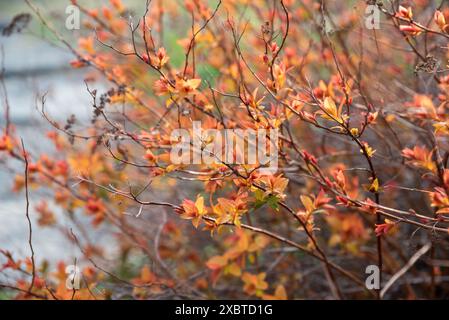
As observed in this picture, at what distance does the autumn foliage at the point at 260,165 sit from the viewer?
182 cm

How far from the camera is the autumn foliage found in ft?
5.98

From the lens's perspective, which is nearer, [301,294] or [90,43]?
[90,43]

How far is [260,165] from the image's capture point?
1.70m

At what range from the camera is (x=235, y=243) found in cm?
256

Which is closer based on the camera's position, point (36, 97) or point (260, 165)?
point (260, 165)

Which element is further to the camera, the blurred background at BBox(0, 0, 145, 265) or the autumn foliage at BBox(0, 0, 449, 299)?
the blurred background at BBox(0, 0, 145, 265)

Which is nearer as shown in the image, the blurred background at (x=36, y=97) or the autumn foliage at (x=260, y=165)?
the autumn foliage at (x=260, y=165)

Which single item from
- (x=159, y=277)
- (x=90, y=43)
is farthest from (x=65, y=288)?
(x=90, y=43)

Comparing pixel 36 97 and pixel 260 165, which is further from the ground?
pixel 36 97
